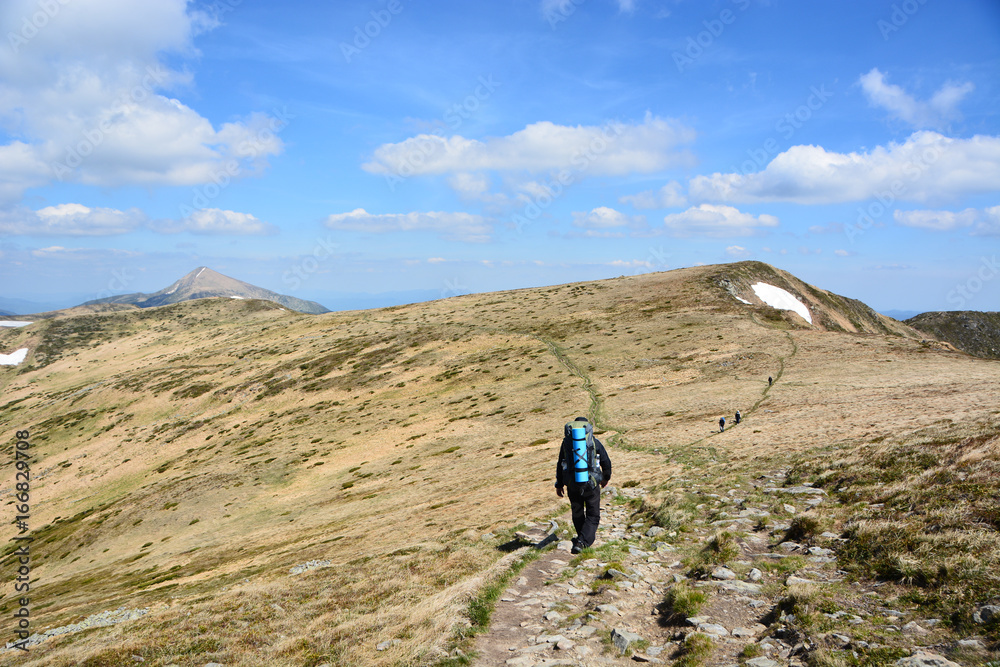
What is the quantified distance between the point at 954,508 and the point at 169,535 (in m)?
52.0

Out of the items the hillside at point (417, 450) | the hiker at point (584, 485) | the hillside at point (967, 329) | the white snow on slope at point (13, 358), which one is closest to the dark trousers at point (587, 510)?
the hiker at point (584, 485)

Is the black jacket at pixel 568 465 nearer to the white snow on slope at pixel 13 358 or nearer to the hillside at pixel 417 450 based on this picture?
the hillside at pixel 417 450

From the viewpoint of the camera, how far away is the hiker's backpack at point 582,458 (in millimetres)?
14719

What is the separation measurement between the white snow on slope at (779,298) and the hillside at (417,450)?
8.38 ft

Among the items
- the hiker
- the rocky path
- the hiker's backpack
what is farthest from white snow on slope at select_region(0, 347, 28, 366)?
the rocky path

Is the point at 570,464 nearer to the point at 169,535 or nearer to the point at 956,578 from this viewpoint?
the point at 956,578

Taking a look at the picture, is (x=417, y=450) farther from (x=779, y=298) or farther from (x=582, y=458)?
(x=779, y=298)

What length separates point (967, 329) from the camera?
158m

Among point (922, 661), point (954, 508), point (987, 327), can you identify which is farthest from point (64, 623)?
point (987, 327)

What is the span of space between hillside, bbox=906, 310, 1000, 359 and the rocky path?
184m

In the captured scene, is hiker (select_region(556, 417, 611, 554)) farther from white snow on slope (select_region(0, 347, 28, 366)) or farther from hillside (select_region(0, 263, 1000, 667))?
white snow on slope (select_region(0, 347, 28, 366))

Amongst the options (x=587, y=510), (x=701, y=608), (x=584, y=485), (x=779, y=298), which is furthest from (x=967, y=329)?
(x=701, y=608)

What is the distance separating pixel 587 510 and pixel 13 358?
21798 cm

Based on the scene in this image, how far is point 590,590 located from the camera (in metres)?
12.6
